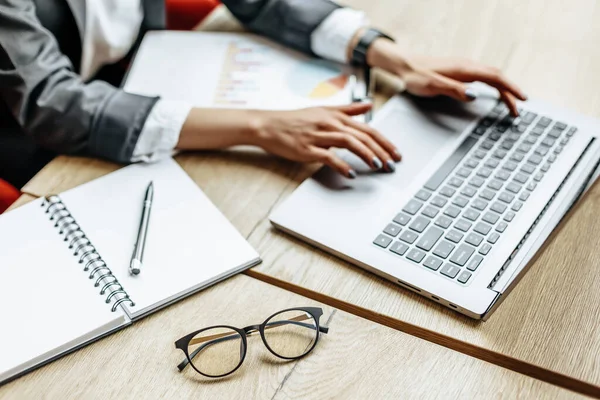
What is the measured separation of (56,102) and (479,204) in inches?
24.2

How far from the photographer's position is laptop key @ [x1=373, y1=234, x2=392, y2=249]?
0.74m

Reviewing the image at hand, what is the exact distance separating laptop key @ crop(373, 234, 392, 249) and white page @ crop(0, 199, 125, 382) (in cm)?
31

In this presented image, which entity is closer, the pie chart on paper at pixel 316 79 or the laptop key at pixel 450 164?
the laptop key at pixel 450 164

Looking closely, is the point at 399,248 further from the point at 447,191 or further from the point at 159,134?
the point at 159,134

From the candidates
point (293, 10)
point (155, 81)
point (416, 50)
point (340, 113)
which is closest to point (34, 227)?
point (155, 81)

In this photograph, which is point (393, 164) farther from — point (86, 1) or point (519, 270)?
point (86, 1)

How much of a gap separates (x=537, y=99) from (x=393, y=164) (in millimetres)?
275

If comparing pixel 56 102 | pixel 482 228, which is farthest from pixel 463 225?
pixel 56 102

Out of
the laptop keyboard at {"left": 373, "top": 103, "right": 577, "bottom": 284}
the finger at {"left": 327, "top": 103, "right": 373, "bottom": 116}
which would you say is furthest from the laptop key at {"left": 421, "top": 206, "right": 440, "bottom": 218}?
the finger at {"left": 327, "top": 103, "right": 373, "bottom": 116}

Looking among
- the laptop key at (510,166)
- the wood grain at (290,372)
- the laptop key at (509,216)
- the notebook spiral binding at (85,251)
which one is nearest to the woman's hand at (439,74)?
the laptop key at (510,166)

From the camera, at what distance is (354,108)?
909 millimetres

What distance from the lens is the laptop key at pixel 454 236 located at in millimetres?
730

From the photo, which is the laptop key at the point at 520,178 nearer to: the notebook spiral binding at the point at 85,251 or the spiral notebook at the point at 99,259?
the spiral notebook at the point at 99,259

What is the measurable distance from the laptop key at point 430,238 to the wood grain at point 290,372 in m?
0.11
